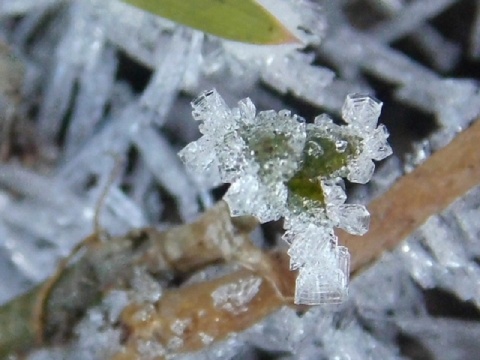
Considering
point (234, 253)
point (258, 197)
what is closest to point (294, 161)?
point (258, 197)

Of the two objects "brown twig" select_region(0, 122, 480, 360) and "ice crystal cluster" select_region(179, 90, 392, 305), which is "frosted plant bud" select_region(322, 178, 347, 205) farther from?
"brown twig" select_region(0, 122, 480, 360)

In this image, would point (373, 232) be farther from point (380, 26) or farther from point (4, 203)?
point (4, 203)

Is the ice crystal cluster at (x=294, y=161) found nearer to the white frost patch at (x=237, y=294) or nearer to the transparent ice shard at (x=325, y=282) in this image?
the transparent ice shard at (x=325, y=282)

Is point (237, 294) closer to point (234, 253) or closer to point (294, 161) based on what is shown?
point (234, 253)

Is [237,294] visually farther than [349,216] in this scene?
Yes

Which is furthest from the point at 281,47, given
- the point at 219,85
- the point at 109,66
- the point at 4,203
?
the point at 4,203

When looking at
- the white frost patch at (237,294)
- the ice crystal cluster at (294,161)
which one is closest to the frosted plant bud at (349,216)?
the ice crystal cluster at (294,161)

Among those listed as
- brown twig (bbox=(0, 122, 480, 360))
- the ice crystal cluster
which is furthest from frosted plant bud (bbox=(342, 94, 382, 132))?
brown twig (bbox=(0, 122, 480, 360))
